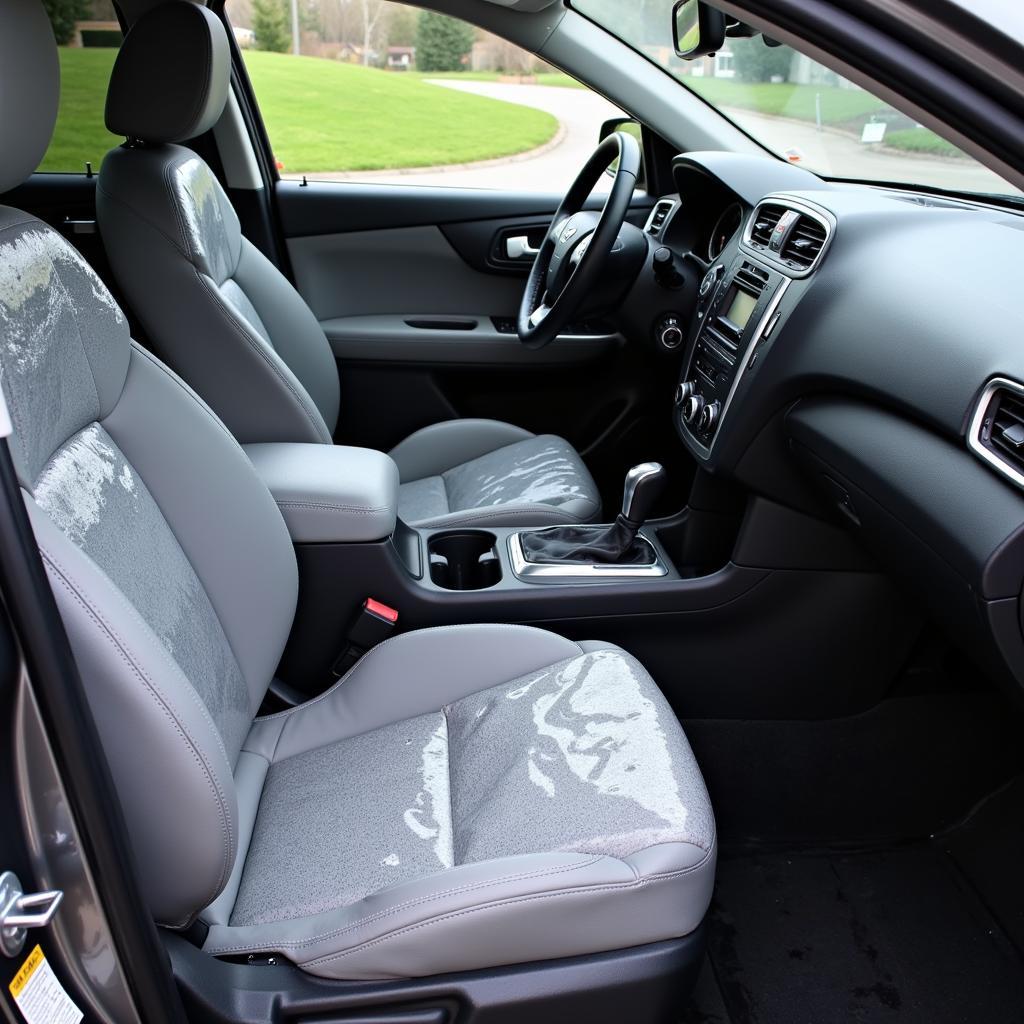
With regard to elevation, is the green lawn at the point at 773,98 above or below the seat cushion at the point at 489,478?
above

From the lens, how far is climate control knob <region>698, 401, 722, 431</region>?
64.2 inches

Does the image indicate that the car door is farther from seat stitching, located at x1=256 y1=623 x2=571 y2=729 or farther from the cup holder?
seat stitching, located at x1=256 y1=623 x2=571 y2=729

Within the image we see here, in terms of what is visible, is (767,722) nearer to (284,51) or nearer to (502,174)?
(502,174)

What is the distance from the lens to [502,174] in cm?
293

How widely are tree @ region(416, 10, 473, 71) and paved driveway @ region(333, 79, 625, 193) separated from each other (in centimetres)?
9

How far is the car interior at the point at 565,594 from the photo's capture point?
99cm

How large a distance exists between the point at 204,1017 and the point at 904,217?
50.0 inches

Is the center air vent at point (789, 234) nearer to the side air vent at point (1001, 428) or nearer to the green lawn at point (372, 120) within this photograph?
the side air vent at point (1001, 428)

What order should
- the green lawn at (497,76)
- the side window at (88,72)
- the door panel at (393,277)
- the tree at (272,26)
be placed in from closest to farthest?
1. the side window at (88,72)
2. the green lawn at (497,76)
3. the tree at (272,26)
4. the door panel at (393,277)

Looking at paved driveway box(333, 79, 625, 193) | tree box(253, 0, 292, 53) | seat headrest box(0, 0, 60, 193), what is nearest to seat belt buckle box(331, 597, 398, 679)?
seat headrest box(0, 0, 60, 193)

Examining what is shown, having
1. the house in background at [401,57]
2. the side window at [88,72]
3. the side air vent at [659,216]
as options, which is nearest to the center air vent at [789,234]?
the side air vent at [659,216]

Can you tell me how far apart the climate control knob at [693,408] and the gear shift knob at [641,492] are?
10 centimetres

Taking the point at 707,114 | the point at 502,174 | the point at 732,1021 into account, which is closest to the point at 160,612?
the point at 732,1021

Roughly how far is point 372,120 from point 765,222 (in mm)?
1844
